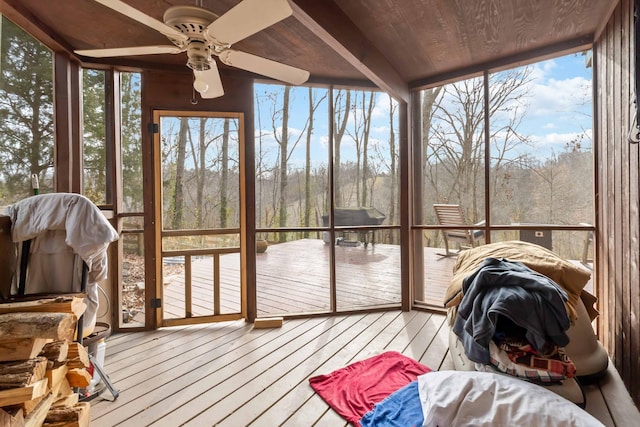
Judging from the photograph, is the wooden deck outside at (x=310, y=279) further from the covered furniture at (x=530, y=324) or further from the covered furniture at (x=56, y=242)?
the covered furniture at (x=530, y=324)

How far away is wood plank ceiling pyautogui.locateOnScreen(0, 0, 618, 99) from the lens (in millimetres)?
2234

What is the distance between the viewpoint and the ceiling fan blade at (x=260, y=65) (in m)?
1.88

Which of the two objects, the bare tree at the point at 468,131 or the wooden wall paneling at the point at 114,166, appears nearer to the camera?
the wooden wall paneling at the point at 114,166

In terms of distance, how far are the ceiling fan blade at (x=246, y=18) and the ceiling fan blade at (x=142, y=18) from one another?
6.5 inches

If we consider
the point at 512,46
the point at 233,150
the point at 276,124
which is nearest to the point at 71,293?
the point at 233,150

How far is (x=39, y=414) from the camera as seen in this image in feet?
4.96

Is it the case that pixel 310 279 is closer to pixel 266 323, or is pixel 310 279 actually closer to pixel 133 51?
pixel 266 323

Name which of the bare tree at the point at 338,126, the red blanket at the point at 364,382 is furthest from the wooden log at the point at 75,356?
the bare tree at the point at 338,126

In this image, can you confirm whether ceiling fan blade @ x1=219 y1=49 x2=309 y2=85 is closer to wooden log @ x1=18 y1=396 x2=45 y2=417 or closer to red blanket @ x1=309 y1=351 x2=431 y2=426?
wooden log @ x1=18 y1=396 x2=45 y2=417

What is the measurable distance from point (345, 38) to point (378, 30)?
16.5 inches

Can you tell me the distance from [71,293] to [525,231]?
12.1 feet

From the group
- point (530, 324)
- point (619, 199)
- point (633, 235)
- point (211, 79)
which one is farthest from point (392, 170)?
point (530, 324)

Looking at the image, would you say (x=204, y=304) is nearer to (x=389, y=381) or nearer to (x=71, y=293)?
(x=71, y=293)

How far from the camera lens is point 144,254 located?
10.5ft
